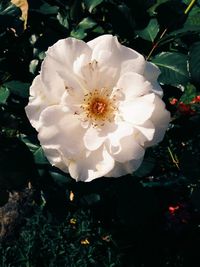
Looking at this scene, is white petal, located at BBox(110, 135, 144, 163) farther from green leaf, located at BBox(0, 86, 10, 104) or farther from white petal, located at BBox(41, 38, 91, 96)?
green leaf, located at BBox(0, 86, 10, 104)

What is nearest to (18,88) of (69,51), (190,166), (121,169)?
(69,51)

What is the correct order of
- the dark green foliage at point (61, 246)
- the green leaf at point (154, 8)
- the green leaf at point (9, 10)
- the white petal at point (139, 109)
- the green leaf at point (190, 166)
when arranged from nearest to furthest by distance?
the white petal at point (139, 109) → the green leaf at point (154, 8) → the green leaf at point (9, 10) → the green leaf at point (190, 166) → the dark green foliage at point (61, 246)

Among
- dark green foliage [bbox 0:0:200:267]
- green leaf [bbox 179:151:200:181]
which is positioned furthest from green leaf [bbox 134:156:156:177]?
green leaf [bbox 179:151:200:181]

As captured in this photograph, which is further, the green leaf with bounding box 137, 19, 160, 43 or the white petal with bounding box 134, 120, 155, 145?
the green leaf with bounding box 137, 19, 160, 43

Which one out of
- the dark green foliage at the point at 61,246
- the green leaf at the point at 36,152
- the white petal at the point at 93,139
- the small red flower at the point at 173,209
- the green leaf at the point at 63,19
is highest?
the green leaf at the point at 63,19

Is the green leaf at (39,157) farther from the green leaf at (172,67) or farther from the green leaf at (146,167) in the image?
the green leaf at (172,67)

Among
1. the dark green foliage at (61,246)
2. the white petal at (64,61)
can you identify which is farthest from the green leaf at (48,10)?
the dark green foliage at (61,246)

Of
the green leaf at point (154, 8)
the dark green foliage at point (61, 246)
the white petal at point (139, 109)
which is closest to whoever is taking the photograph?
the white petal at point (139, 109)
